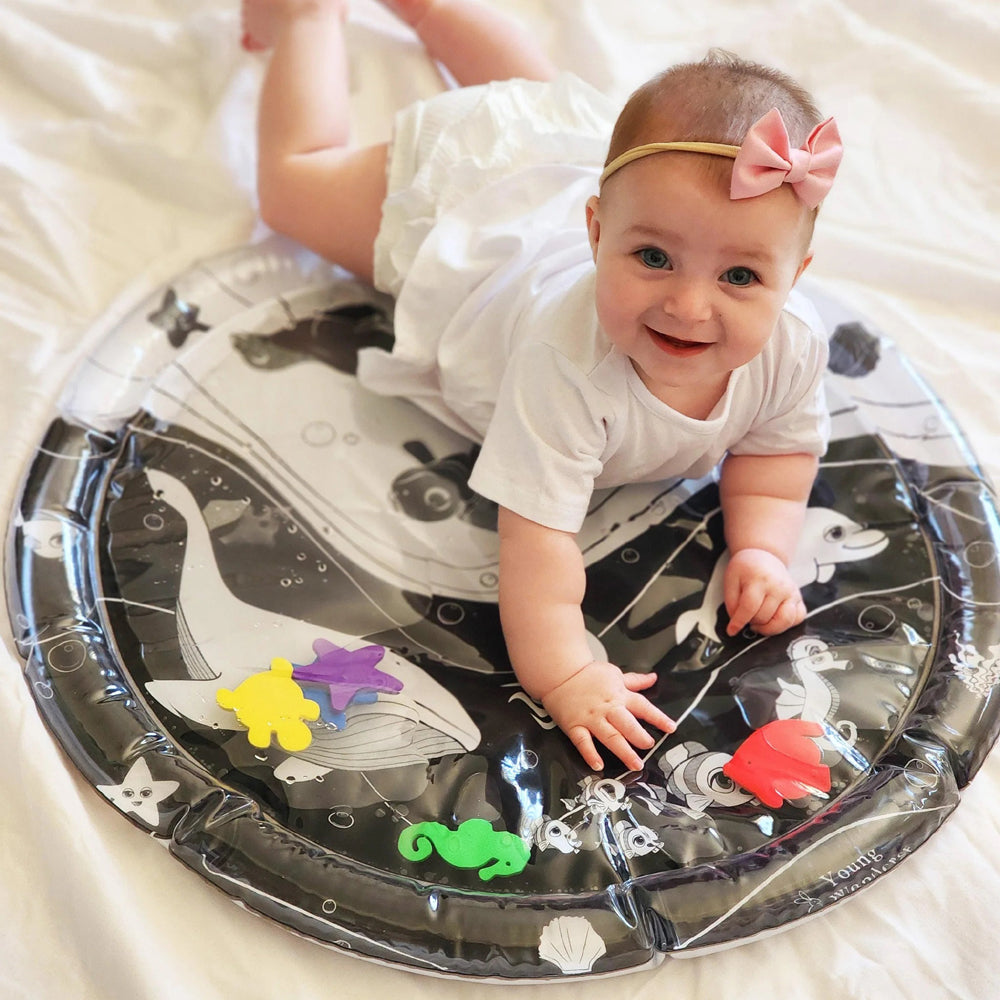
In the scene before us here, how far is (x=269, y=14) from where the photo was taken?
123 cm

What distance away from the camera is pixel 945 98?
1356 mm

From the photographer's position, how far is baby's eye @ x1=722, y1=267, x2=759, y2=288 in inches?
29.3

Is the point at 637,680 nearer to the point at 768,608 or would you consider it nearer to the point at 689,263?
the point at 768,608

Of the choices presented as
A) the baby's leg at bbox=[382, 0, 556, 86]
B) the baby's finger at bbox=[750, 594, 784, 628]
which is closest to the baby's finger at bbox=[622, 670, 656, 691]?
the baby's finger at bbox=[750, 594, 784, 628]

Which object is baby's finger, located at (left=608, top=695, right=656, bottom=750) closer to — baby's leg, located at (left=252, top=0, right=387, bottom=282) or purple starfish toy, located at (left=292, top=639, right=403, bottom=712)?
purple starfish toy, located at (left=292, top=639, right=403, bottom=712)

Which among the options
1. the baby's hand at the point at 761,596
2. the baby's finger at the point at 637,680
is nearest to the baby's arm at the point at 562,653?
the baby's finger at the point at 637,680

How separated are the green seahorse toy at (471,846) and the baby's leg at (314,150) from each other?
1.95 ft

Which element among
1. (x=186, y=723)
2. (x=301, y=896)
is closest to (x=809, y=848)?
(x=301, y=896)

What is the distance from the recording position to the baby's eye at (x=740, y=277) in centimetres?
74

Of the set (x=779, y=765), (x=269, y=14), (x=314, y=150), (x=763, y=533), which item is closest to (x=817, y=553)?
(x=763, y=533)

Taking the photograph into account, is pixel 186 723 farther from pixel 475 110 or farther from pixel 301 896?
pixel 475 110

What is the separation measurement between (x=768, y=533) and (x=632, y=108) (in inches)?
15.4

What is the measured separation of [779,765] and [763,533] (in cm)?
21

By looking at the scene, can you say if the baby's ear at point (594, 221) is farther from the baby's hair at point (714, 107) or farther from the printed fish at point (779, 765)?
the printed fish at point (779, 765)
